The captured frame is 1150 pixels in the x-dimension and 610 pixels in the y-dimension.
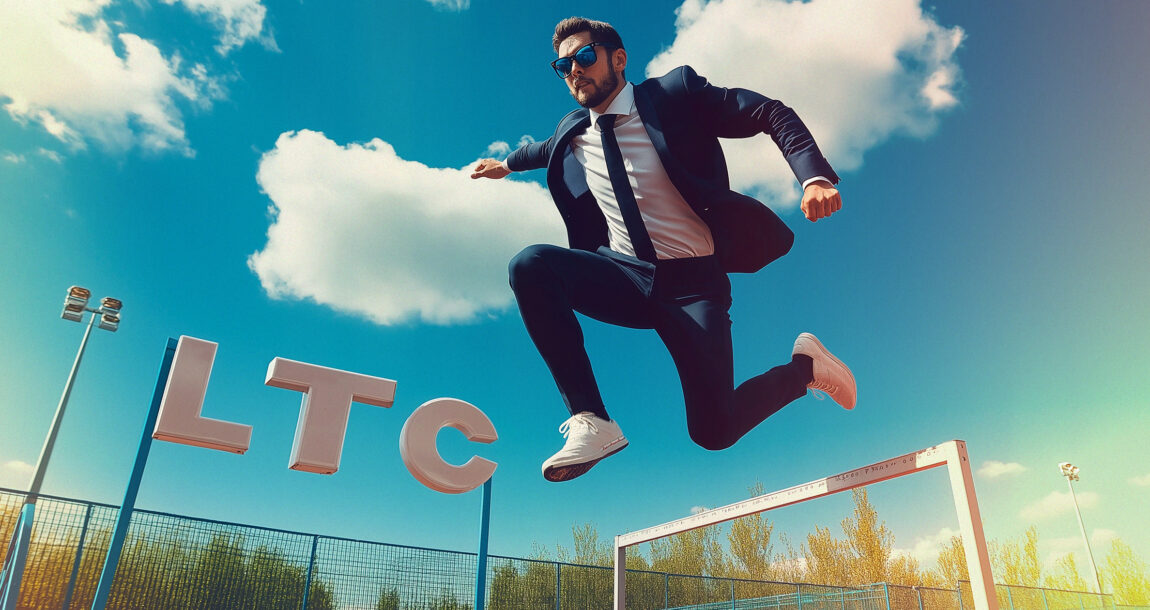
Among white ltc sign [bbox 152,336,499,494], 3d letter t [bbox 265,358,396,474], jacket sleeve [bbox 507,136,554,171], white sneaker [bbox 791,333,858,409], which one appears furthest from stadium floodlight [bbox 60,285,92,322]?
white sneaker [bbox 791,333,858,409]

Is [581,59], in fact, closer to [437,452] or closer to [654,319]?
[654,319]

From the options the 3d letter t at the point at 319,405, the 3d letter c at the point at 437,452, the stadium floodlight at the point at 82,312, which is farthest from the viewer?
the stadium floodlight at the point at 82,312

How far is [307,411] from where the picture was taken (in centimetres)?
431

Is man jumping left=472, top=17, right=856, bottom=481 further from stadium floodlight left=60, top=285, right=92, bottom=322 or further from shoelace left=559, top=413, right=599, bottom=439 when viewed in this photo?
stadium floodlight left=60, top=285, right=92, bottom=322

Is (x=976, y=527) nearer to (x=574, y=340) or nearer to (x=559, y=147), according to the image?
(x=574, y=340)

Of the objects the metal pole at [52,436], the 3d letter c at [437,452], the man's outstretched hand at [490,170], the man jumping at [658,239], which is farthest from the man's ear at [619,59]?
the metal pole at [52,436]

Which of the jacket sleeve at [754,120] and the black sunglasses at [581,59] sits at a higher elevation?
the black sunglasses at [581,59]

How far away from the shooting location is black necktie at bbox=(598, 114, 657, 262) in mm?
3121

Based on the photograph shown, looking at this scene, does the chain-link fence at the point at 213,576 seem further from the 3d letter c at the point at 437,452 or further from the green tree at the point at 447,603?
the 3d letter c at the point at 437,452

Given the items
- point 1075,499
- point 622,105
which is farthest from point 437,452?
point 1075,499

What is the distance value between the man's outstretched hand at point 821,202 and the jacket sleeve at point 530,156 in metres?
1.57

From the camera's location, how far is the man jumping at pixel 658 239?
2.90 meters

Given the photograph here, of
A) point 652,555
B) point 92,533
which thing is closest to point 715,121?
point 92,533

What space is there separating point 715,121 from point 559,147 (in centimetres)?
82
